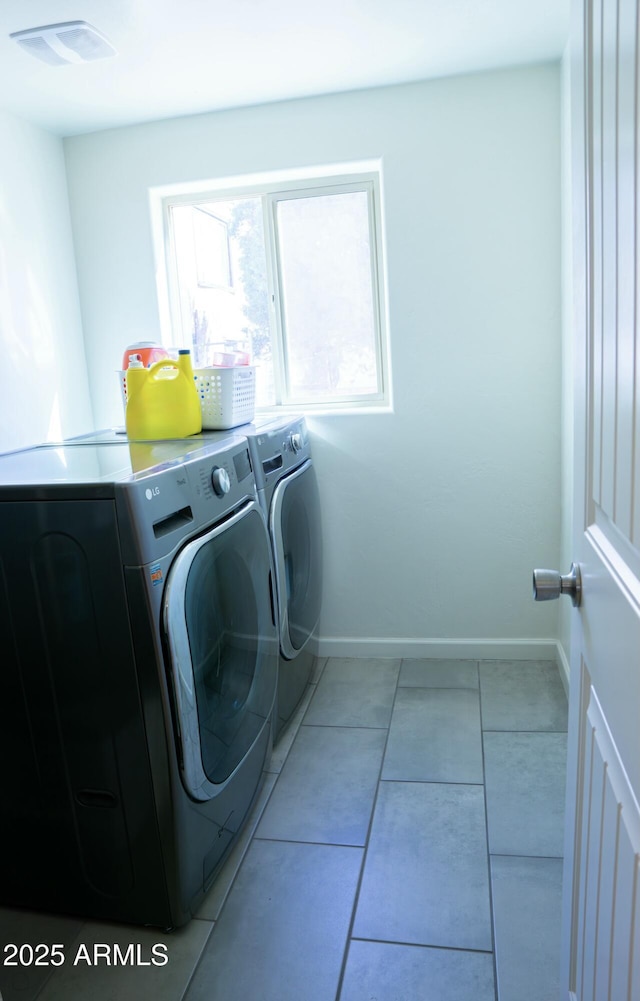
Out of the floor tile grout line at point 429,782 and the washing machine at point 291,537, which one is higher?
the washing machine at point 291,537

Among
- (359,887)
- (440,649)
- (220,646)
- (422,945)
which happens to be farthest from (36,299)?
(422,945)

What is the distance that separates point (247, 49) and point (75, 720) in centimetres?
190

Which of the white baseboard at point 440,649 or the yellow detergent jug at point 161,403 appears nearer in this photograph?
the yellow detergent jug at point 161,403

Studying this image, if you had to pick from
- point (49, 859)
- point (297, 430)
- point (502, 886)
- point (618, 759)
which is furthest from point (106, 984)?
point (297, 430)

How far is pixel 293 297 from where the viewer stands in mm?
2797

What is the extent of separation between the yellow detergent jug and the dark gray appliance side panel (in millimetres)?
712

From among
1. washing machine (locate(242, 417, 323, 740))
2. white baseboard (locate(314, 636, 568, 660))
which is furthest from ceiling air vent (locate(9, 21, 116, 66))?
white baseboard (locate(314, 636, 568, 660))

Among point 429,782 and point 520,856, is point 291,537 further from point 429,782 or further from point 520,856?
point 520,856

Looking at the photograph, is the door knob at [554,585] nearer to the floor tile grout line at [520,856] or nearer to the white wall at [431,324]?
the floor tile grout line at [520,856]

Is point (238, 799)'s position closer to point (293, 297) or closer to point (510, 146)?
point (293, 297)

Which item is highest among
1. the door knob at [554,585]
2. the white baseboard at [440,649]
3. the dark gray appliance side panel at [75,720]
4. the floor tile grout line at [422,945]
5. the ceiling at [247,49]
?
the ceiling at [247,49]

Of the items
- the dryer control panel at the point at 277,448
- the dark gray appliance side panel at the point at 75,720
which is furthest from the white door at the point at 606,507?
the dryer control panel at the point at 277,448

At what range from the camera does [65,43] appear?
1914 mm

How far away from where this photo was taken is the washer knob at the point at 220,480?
1639 mm
